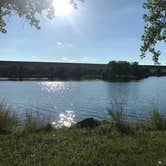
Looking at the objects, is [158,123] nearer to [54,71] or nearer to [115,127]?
[115,127]

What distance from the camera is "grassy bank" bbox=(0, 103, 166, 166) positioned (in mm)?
5574

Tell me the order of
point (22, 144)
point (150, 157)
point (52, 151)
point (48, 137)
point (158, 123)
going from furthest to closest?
point (158, 123) < point (48, 137) < point (22, 144) < point (52, 151) < point (150, 157)

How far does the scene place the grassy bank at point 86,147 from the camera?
5574 millimetres

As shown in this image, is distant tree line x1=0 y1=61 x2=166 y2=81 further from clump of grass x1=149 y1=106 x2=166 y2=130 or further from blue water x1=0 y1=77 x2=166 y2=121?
clump of grass x1=149 y1=106 x2=166 y2=130

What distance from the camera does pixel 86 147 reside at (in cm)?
659

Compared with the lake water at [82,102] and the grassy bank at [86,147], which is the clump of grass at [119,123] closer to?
the grassy bank at [86,147]

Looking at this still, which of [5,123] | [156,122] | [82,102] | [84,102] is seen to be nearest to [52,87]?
[82,102]

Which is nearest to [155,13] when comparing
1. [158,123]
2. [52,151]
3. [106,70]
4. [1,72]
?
[158,123]

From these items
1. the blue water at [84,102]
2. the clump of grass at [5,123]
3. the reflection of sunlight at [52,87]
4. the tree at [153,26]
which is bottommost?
the reflection of sunlight at [52,87]

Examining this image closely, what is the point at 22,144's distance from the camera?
6.99 m

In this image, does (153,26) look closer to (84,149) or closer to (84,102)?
(84,149)

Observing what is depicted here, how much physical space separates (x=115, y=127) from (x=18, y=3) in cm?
459

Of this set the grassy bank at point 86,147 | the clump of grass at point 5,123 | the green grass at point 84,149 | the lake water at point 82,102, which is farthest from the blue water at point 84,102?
the green grass at point 84,149

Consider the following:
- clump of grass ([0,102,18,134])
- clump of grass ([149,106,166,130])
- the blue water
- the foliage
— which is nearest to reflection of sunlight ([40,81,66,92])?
the blue water
